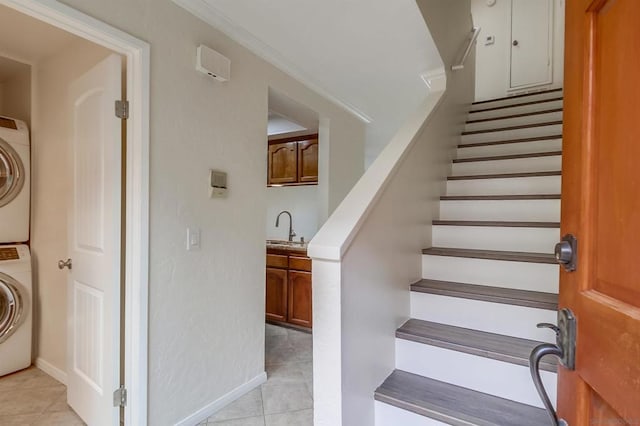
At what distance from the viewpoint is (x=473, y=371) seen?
1331mm

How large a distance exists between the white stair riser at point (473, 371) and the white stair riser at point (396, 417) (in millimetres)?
216

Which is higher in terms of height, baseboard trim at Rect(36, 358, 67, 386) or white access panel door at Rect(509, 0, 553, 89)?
white access panel door at Rect(509, 0, 553, 89)

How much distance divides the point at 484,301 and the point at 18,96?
3.82m

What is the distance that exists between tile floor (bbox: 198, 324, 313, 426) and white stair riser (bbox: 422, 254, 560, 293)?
47.6 inches

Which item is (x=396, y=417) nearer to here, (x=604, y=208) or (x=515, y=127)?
(x=604, y=208)

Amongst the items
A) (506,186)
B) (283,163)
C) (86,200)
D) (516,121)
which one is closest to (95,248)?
(86,200)

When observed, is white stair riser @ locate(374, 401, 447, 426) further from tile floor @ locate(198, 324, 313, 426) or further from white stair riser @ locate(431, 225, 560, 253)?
white stair riser @ locate(431, 225, 560, 253)

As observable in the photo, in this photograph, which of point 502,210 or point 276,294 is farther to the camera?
point 276,294

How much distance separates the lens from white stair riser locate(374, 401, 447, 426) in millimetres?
1232

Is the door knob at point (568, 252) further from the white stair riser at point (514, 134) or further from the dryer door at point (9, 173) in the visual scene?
the dryer door at point (9, 173)

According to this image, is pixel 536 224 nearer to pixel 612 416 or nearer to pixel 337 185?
pixel 612 416

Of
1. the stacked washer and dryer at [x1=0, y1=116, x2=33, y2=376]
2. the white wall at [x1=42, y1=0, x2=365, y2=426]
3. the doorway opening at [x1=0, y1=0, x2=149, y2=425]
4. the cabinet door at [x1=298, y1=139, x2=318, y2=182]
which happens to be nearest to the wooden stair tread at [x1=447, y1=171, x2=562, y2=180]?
the white wall at [x1=42, y1=0, x2=365, y2=426]

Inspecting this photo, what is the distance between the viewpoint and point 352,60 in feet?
8.09

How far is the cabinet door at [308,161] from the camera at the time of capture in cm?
425
